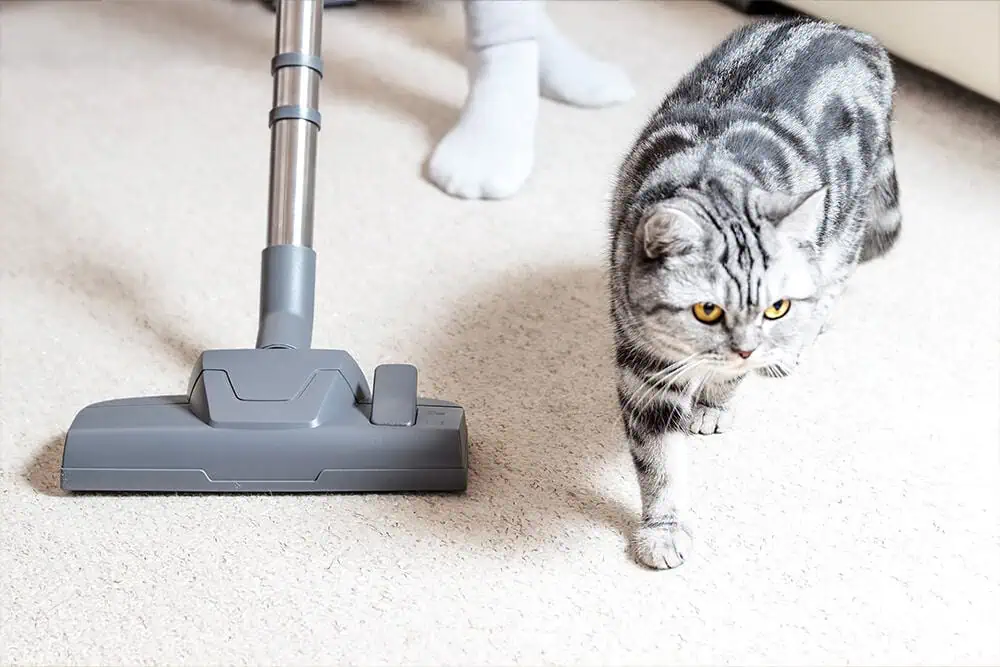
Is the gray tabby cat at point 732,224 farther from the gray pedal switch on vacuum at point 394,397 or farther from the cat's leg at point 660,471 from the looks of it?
the gray pedal switch on vacuum at point 394,397

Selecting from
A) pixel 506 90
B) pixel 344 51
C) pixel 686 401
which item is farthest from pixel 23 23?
pixel 686 401

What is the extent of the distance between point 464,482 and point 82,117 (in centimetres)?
134

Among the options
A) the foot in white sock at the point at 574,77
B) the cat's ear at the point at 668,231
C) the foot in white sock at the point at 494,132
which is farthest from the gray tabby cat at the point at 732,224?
the foot in white sock at the point at 574,77

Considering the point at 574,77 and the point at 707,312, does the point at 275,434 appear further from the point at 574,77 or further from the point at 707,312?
the point at 574,77

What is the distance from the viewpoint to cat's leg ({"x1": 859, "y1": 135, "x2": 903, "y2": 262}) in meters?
1.61

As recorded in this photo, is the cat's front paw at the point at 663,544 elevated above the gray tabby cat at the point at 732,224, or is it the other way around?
the gray tabby cat at the point at 732,224

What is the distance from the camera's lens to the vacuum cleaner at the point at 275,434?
128cm

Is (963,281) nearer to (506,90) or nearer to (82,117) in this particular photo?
(506,90)

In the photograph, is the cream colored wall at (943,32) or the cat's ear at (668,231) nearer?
the cat's ear at (668,231)

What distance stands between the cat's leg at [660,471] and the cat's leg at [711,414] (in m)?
0.15

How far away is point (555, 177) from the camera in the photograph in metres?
2.06

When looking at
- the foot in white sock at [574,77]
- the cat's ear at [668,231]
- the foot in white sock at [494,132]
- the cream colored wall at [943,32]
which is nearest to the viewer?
the cat's ear at [668,231]

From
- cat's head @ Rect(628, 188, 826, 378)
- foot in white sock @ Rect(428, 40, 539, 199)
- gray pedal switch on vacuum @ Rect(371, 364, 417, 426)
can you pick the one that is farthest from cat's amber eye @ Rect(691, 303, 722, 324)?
foot in white sock @ Rect(428, 40, 539, 199)

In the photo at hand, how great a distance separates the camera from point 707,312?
3.82ft
